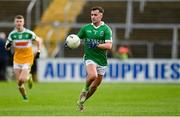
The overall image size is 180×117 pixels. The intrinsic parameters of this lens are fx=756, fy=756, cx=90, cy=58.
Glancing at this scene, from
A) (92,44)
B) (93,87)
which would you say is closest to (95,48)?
(92,44)

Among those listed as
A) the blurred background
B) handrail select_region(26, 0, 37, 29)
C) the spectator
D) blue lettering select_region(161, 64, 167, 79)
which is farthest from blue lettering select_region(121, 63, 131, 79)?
the spectator

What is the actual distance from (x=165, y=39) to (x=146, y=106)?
69.4 feet

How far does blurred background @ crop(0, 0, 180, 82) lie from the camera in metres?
36.8

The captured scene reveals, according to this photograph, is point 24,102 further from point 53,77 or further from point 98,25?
point 53,77

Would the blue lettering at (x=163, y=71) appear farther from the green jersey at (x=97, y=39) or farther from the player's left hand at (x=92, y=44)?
the player's left hand at (x=92, y=44)

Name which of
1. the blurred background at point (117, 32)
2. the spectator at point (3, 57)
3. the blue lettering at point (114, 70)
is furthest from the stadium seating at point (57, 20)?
the blue lettering at point (114, 70)

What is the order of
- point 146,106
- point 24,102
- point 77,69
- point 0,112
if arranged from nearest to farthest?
point 0,112 → point 146,106 → point 24,102 → point 77,69

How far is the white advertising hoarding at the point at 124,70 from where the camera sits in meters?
36.6

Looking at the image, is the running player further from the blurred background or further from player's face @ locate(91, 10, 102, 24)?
the blurred background

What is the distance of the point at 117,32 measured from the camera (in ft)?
133

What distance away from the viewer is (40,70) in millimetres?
36844

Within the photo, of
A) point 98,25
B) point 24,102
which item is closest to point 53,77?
point 24,102

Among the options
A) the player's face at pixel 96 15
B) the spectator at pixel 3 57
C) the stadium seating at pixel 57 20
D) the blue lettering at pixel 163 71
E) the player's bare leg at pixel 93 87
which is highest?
the player's face at pixel 96 15

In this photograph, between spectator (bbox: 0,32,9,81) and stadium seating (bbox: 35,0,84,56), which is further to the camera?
stadium seating (bbox: 35,0,84,56)
